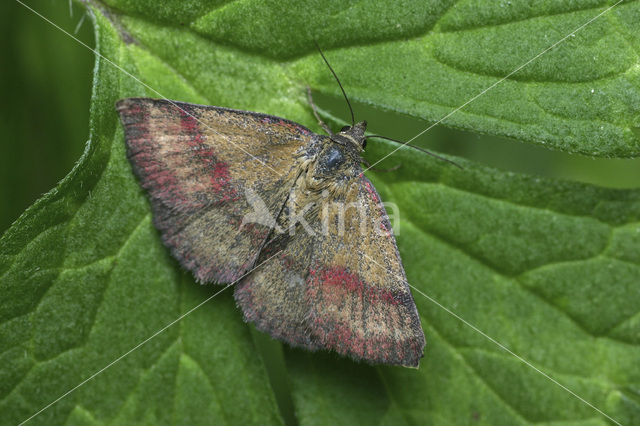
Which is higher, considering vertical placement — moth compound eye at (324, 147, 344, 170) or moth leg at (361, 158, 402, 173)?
moth leg at (361, 158, 402, 173)

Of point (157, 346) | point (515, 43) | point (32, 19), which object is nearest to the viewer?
point (515, 43)

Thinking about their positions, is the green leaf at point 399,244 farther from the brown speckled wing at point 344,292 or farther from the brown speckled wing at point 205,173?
the brown speckled wing at point 344,292

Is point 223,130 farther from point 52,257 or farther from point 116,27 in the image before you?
point 52,257

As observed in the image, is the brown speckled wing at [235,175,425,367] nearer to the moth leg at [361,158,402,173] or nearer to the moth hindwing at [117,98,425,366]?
the moth hindwing at [117,98,425,366]

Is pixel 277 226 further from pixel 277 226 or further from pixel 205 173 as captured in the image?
pixel 205 173

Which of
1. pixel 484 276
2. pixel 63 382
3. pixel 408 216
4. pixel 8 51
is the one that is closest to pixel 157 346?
pixel 63 382

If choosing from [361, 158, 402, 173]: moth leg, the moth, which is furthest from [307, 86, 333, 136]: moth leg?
[361, 158, 402, 173]: moth leg
